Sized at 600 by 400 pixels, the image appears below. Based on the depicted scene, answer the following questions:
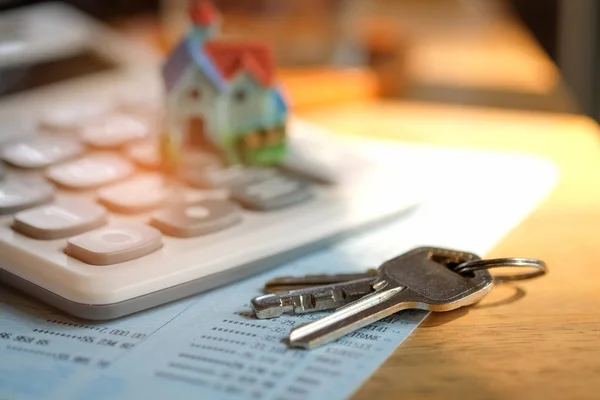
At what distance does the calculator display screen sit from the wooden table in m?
0.33

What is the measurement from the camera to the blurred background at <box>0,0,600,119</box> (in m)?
0.77

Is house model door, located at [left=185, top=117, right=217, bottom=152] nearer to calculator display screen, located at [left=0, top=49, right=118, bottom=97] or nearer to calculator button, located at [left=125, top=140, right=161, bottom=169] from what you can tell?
calculator button, located at [left=125, top=140, right=161, bottom=169]

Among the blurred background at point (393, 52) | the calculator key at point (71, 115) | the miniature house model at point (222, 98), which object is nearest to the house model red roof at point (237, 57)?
the miniature house model at point (222, 98)

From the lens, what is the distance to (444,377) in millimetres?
317

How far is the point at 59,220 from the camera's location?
0.39 m

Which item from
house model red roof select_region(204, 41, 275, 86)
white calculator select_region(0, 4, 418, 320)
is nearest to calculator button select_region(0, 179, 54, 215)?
white calculator select_region(0, 4, 418, 320)

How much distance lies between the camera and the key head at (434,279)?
0.36m

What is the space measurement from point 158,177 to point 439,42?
631 millimetres

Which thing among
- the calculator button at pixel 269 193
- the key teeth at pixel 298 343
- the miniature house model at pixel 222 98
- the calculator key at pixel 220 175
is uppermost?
the miniature house model at pixel 222 98

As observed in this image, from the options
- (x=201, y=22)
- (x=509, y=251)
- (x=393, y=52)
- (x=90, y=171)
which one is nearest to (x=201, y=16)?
(x=201, y=22)

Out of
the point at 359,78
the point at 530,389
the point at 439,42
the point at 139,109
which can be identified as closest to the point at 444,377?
the point at 530,389

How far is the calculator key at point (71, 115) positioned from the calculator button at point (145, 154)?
0.05 meters

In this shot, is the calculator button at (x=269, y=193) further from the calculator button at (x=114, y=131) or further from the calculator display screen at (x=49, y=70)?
the calculator display screen at (x=49, y=70)

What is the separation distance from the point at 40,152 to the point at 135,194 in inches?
3.0
